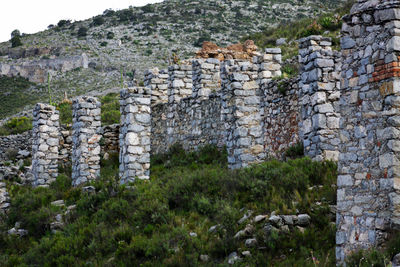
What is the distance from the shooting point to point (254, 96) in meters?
17.0

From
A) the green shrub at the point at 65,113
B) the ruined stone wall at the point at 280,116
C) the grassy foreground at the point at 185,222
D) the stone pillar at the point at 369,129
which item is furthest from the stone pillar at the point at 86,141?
the stone pillar at the point at 369,129

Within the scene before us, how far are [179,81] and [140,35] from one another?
56195mm

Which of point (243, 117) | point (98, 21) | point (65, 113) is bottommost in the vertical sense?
point (243, 117)

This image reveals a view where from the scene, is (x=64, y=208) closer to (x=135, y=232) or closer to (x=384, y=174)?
(x=135, y=232)

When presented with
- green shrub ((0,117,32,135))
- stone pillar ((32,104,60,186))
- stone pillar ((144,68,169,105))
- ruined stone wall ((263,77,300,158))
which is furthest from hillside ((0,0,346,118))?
ruined stone wall ((263,77,300,158))

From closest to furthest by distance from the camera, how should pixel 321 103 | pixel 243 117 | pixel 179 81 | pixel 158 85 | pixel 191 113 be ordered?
pixel 321 103, pixel 243 117, pixel 191 113, pixel 179 81, pixel 158 85

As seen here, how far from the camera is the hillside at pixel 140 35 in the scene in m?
61.2

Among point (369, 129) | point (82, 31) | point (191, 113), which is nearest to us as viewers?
point (369, 129)

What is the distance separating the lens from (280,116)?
16.3 m

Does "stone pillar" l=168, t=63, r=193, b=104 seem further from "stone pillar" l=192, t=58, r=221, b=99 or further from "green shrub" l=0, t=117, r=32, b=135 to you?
"green shrub" l=0, t=117, r=32, b=135

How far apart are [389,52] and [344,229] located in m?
3.13

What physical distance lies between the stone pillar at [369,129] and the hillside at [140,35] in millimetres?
47172

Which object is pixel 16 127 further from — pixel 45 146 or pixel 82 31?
pixel 82 31

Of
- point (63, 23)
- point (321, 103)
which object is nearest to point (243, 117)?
point (321, 103)
